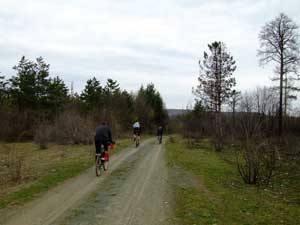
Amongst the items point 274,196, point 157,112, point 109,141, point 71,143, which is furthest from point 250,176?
point 157,112

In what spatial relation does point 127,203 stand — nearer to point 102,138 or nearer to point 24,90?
point 102,138

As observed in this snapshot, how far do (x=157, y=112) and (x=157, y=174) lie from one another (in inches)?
2652

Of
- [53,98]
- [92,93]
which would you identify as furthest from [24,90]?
[92,93]

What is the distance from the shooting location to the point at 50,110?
48281 millimetres

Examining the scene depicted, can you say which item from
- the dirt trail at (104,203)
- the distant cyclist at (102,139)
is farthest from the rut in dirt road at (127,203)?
the distant cyclist at (102,139)

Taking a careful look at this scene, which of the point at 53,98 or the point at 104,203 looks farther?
the point at 53,98

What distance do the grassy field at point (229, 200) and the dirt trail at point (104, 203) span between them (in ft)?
1.99

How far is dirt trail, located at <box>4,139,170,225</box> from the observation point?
7.34 meters

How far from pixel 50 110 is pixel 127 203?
4174 cm

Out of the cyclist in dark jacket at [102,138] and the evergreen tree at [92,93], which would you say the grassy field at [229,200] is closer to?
the cyclist in dark jacket at [102,138]

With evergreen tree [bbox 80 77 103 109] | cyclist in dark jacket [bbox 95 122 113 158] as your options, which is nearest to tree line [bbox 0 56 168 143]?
evergreen tree [bbox 80 77 103 109]

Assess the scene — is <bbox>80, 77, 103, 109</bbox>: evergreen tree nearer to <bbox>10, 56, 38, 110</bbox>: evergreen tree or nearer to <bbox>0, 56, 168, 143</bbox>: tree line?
<bbox>0, 56, 168, 143</bbox>: tree line

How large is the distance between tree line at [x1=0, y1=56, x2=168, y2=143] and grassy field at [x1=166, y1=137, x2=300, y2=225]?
59.9 ft

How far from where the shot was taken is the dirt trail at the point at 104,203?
7.34 meters
